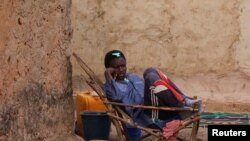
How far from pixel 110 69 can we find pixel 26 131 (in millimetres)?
1339

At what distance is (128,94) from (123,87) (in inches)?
→ 3.1

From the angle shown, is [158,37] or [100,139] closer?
[100,139]

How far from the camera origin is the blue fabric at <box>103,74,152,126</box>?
532cm

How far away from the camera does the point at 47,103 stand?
185 inches

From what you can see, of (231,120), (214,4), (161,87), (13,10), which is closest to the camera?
(13,10)

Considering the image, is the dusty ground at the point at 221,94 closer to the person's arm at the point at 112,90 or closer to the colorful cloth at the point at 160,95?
the person's arm at the point at 112,90

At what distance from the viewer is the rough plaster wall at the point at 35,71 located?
415 cm

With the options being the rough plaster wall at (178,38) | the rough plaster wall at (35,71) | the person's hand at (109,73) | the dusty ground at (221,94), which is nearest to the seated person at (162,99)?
the person's hand at (109,73)

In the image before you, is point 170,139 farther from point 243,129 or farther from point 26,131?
point 26,131

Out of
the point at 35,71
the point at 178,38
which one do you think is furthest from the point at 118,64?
the point at 178,38

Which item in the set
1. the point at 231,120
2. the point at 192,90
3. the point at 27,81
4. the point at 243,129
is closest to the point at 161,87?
the point at 243,129

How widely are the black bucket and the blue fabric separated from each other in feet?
0.78

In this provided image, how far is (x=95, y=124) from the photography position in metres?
5.48

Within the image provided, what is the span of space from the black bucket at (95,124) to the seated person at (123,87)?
224 mm
